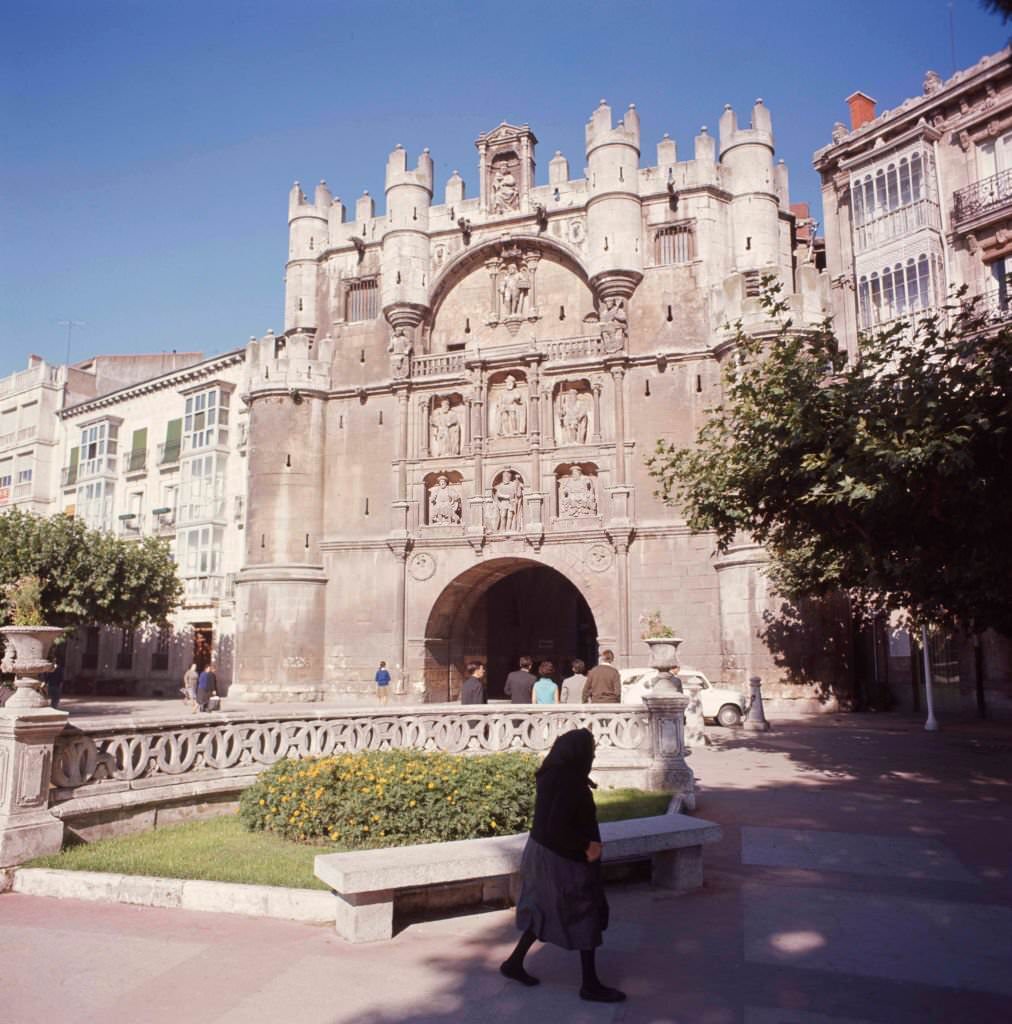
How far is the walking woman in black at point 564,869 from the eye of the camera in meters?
5.20

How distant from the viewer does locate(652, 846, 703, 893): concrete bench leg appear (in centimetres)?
747

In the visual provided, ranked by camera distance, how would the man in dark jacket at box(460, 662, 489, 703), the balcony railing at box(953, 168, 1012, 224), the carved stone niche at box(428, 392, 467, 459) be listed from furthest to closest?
the carved stone niche at box(428, 392, 467, 459), the balcony railing at box(953, 168, 1012, 224), the man in dark jacket at box(460, 662, 489, 703)

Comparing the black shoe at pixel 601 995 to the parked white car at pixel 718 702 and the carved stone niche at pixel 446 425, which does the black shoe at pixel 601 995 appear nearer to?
the parked white car at pixel 718 702

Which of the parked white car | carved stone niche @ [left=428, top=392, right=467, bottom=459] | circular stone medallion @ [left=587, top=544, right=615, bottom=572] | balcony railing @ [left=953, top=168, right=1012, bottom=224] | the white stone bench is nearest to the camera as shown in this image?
the white stone bench

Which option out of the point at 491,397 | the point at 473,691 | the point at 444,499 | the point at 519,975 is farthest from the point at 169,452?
the point at 519,975

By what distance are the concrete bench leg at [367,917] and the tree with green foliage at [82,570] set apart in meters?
25.8

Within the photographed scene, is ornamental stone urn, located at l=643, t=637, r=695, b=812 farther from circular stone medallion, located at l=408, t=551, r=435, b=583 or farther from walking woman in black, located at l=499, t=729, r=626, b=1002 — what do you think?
circular stone medallion, located at l=408, t=551, r=435, b=583

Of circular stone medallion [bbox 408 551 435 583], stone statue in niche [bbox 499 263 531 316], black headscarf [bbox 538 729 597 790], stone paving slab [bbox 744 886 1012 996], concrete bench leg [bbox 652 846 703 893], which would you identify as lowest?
stone paving slab [bbox 744 886 1012 996]

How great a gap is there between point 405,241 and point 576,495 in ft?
34.1

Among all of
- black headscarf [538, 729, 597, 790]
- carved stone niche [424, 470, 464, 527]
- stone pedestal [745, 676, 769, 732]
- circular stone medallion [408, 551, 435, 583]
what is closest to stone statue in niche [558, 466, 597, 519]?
carved stone niche [424, 470, 464, 527]

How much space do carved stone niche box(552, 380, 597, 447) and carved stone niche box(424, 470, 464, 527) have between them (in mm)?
3529

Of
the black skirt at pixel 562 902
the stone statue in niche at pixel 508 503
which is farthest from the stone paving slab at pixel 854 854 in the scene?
the stone statue in niche at pixel 508 503

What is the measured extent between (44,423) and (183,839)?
143ft

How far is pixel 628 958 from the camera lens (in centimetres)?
580
